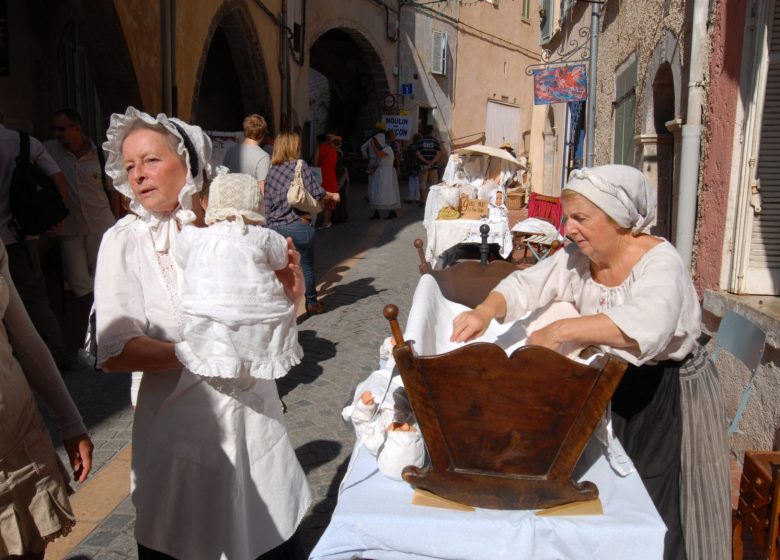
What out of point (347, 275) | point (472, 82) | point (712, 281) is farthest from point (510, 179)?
point (472, 82)

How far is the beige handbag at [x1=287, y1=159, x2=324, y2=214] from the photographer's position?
6.09 metres

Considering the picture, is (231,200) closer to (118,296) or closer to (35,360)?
(118,296)

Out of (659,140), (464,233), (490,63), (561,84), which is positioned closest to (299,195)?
(464,233)

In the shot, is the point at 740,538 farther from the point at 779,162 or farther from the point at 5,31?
the point at 5,31

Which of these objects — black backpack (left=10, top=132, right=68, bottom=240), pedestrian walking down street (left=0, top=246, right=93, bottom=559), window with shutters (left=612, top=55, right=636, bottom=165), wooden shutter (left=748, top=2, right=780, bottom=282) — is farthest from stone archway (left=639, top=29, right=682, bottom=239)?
pedestrian walking down street (left=0, top=246, right=93, bottom=559)

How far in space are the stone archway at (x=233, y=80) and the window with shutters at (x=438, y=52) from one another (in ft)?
41.2

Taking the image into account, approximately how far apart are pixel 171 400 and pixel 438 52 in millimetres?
23747

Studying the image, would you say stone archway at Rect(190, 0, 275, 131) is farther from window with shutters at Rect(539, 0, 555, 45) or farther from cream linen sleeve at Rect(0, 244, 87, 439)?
cream linen sleeve at Rect(0, 244, 87, 439)

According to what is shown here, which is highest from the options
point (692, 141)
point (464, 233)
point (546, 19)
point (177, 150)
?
point (546, 19)

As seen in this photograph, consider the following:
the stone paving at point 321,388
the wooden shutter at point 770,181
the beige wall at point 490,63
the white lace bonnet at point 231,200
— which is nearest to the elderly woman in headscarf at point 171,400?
the white lace bonnet at point 231,200

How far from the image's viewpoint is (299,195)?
6094 mm

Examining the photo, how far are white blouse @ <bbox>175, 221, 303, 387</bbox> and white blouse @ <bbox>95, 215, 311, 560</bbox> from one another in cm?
12

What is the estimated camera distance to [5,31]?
316 inches

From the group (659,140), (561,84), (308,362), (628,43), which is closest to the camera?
(308,362)
